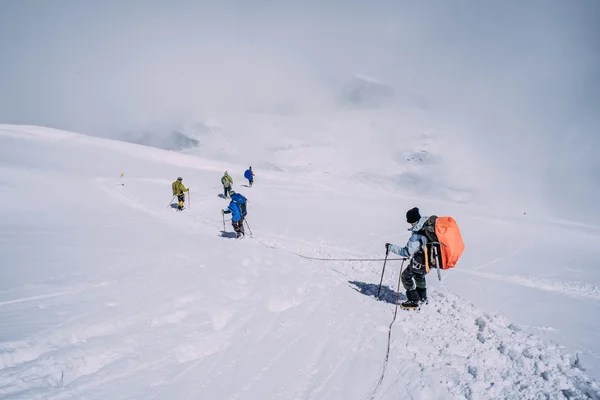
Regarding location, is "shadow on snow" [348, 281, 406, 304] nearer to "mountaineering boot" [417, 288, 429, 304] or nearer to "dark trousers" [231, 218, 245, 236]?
"mountaineering boot" [417, 288, 429, 304]

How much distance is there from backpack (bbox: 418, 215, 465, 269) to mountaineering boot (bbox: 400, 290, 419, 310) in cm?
99

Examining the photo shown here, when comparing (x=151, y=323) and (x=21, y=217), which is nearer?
(x=151, y=323)

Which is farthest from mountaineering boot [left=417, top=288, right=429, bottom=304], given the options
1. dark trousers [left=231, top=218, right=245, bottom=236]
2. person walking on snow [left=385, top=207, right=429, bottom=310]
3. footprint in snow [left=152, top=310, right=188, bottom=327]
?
dark trousers [left=231, top=218, right=245, bottom=236]

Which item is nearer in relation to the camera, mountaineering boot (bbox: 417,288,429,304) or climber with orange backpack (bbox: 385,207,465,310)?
climber with orange backpack (bbox: 385,207,465,310)

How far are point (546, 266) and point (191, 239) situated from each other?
1454cm

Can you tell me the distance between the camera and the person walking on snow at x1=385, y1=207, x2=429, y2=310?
673cm

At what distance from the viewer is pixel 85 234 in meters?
9.86

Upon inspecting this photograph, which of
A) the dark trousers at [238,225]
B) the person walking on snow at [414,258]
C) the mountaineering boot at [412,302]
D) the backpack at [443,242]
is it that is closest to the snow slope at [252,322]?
the mountaineering boot at [412,302]

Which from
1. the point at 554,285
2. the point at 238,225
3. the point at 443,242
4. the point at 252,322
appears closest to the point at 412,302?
the point at 443,242

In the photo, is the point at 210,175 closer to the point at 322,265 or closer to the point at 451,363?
the point at 322,265

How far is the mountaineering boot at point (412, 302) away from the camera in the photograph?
7.17 metres

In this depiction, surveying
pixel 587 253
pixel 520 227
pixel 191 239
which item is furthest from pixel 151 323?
pixel 520 227

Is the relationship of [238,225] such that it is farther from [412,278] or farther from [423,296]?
[423,296]

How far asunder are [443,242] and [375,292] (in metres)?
2.73
